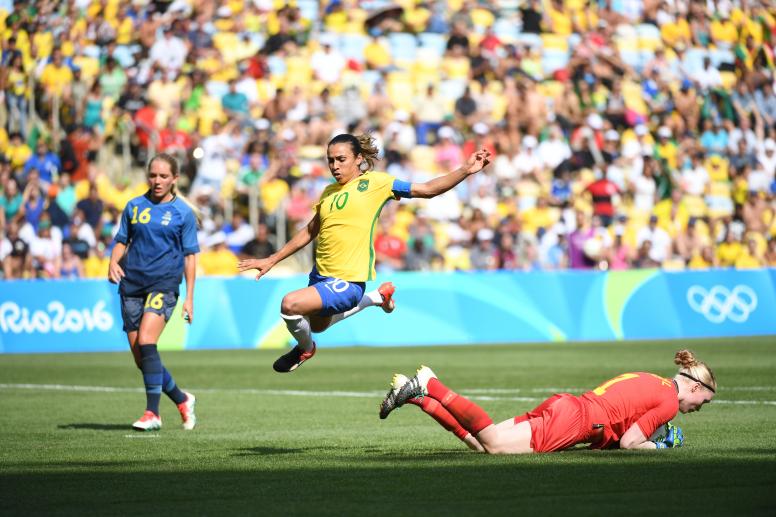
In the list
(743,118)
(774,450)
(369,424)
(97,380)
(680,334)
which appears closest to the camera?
(774,450)

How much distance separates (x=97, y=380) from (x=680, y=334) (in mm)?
12134

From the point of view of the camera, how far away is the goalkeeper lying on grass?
9281 mm

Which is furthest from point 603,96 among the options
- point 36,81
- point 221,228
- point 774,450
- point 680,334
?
point 774,450

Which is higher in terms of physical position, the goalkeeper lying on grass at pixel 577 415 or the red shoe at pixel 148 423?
the goalkeeper lying on grass at pixel 577 415

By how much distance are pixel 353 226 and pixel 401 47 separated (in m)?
21.5

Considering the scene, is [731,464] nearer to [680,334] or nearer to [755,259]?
[680,334]

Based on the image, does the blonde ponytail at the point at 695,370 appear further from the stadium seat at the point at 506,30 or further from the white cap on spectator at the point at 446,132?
the stadium seat at the point at 506,30

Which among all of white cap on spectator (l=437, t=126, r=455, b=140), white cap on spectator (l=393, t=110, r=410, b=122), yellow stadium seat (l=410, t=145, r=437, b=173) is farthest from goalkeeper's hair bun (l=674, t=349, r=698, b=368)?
white cap on spectator (l=393, t=110, r=410, b=122)

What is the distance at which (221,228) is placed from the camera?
2645 cm

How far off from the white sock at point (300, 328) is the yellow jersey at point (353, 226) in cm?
43

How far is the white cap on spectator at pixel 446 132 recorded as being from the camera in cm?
2903

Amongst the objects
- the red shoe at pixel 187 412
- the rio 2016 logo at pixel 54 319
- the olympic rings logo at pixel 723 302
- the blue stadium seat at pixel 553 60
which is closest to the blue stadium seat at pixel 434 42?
the blue stadium seat at pixel 553 60

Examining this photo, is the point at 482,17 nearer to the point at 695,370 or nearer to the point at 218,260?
the point at 218,260

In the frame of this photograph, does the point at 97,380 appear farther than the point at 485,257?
No
